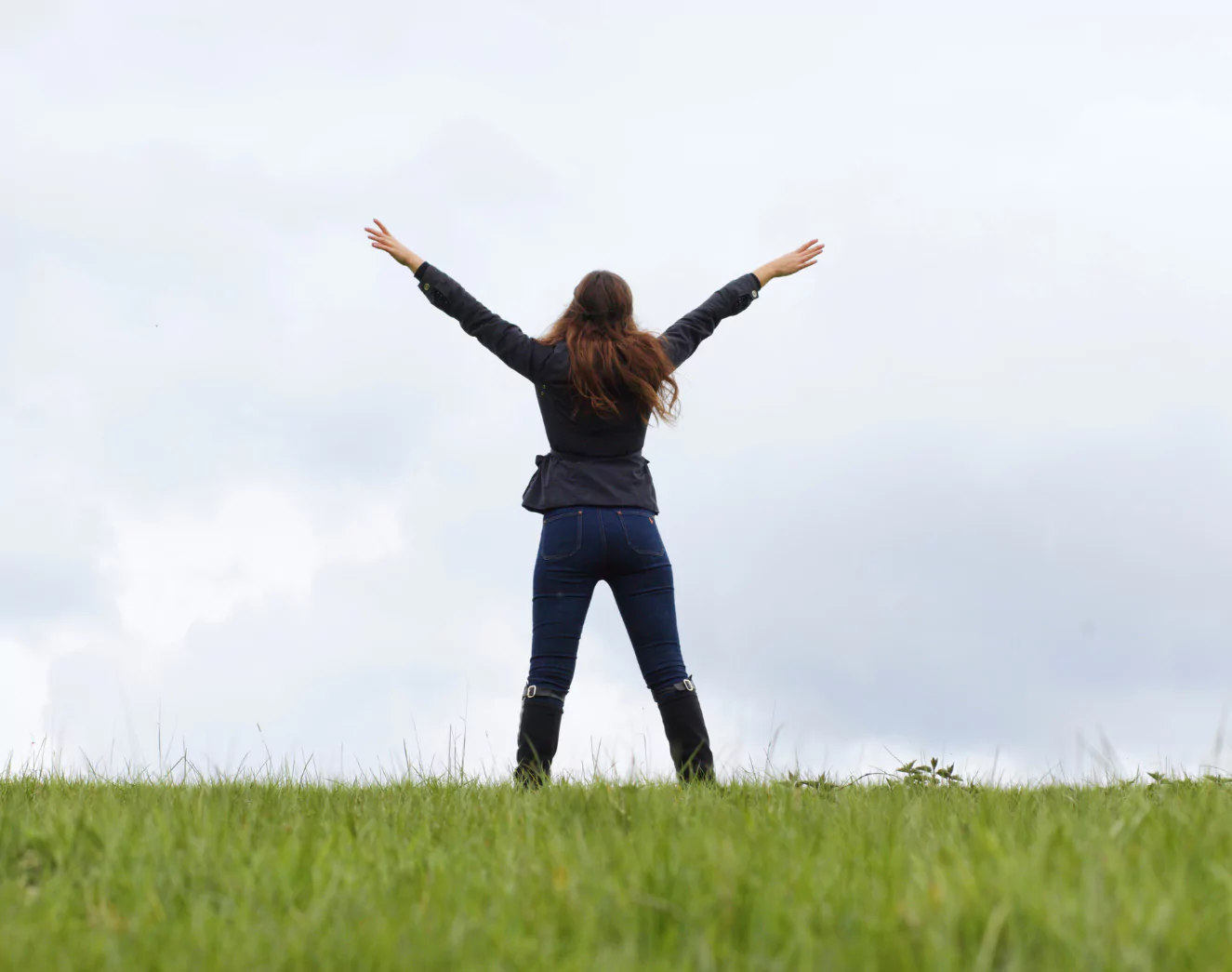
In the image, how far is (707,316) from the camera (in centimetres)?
722

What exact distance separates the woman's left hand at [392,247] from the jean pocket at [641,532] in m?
2.04

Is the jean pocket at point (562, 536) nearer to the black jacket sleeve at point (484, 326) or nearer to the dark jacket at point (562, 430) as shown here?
the dark jacket at point (562, 430)

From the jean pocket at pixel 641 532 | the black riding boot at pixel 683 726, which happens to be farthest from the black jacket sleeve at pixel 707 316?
the black riding boot at pixel 683 726

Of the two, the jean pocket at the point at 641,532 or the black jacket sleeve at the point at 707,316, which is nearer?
the jean pocket at the point at 641,532

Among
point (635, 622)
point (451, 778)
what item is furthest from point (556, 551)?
point (451, 778)

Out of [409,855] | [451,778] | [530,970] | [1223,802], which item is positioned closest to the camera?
[530,970]

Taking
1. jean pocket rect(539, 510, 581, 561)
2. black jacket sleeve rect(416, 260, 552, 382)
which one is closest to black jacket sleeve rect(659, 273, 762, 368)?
black jacket sleeve rect(416, 260, 552, 382)

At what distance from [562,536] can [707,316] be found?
6.02 ft

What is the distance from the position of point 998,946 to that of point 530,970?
3.84 feet

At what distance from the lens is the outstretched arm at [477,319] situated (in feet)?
21.6

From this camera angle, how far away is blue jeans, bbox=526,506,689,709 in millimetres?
6398

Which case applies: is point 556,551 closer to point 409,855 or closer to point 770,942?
point 409,855

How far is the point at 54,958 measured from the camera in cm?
291

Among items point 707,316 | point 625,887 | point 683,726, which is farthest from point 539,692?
point 625,887
